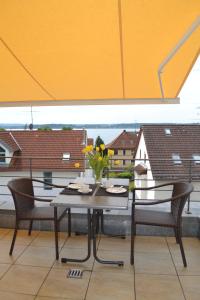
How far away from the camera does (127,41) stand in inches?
85.4

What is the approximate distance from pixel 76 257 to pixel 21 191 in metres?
1.04

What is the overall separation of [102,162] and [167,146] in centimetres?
970

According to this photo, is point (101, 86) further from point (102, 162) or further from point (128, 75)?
point (102, 162)

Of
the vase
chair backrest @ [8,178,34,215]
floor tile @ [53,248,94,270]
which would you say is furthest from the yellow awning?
floor tile @ [53,248,94,270]

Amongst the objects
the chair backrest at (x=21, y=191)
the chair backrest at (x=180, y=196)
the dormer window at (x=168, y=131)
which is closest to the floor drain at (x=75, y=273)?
the chair backrest at (x=21, y=191)

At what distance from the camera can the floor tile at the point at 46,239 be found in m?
3.12

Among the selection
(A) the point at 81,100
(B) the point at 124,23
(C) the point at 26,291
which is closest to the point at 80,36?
(B) the point at 124,23

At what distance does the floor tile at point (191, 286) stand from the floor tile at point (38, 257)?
1.39 m

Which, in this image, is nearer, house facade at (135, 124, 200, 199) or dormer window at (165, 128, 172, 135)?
house facade at (135, 124, 200, 199)

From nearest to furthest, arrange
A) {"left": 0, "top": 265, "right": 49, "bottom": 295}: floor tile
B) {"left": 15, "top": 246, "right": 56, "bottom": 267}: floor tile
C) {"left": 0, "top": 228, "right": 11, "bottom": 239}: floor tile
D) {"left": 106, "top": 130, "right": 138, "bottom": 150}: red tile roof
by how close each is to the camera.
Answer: {"left": 0, "top": 265, "right": 49, "bottom": 295}: floor tile, {"left": 15, "top": 246, "right": 56, "bottom": 267}: floor tile, {"left": 0, "top": 228, "right": 11, "bottom": 239}: floor tile, {"left": 106, "top": 130, "right": 138, "bottom": 150}: red tile roof

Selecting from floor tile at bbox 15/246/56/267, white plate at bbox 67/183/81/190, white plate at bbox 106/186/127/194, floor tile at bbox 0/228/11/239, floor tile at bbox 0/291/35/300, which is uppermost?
white plate at bbox 67/183/81/190

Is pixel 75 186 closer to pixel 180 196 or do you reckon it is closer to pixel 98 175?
pixel 98 175

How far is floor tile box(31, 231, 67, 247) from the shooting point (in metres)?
3.12

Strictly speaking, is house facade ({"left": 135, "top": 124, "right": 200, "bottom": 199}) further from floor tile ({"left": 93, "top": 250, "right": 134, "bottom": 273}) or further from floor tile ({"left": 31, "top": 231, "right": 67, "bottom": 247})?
floor tile ({"left": 93, "top": 250, "right": 134, "bottom": 273})
